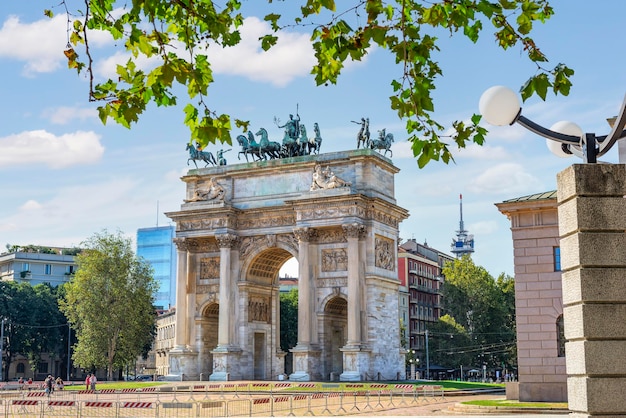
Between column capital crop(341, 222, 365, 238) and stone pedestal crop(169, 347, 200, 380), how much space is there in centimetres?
1482

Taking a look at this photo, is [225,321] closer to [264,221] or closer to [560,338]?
[264,221]

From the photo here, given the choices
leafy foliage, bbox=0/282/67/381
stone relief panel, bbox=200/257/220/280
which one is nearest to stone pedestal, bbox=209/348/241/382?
stone relief panel, bbox=200/257/220/280

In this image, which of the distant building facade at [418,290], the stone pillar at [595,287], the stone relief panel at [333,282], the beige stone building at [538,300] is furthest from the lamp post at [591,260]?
the distant building facade at [418,290]

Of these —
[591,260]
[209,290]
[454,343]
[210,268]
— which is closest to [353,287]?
[209,290]

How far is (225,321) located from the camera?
6188 cm

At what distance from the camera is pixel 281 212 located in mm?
61844

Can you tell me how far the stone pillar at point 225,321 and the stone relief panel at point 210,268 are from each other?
7.24 feet

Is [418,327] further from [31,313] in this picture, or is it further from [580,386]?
[580,386]

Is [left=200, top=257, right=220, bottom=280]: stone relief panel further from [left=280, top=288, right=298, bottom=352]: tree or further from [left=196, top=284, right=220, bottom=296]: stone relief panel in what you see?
[left=280, top=288, right=298, bottom=352]: tree

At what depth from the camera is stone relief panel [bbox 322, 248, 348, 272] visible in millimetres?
59844

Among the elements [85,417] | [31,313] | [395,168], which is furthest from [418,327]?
[85,417]

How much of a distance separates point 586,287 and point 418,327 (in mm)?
106494

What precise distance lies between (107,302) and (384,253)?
1022 inches

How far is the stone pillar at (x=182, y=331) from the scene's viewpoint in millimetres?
63688
